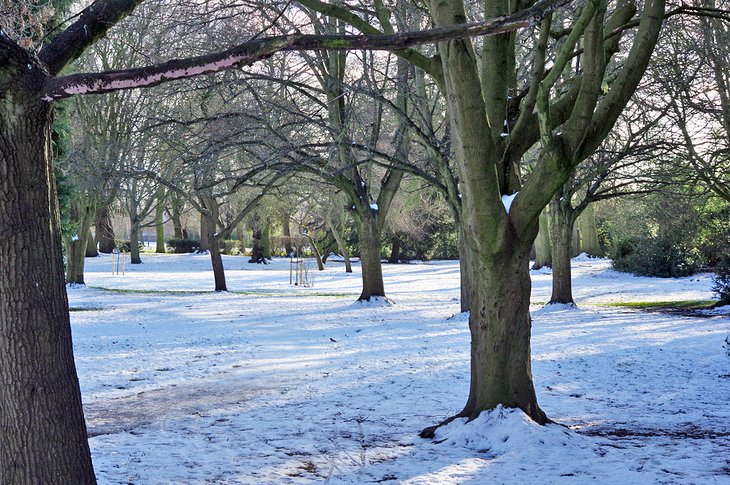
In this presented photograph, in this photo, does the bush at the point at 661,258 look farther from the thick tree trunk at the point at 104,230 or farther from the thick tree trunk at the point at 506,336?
the thick tree trunk at the point at 104,230

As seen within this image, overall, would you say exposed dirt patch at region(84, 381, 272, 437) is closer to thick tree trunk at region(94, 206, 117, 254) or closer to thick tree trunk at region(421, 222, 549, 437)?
thick tree trunk at region(421, 222, 549, 437)

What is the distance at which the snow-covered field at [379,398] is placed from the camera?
17.1ft

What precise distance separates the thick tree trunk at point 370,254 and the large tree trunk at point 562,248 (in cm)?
463

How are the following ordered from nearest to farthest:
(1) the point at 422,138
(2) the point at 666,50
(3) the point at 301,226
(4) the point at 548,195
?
(4) the point at 548,195 < (1) the point at 422,138 < (2) the point at 666,50 < (3) the point at 301,226

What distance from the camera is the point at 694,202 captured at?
988 inches

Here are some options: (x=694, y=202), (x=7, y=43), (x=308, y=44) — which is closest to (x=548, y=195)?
(x=308, y=44)

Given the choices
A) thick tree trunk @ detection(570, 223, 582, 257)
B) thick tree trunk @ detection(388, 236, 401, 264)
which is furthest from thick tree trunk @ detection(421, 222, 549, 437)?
thick tree trunk @ detection(388, 236, 401, 264)

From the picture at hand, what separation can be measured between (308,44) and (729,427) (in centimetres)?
527

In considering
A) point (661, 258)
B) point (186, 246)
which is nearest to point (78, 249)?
point (661, 258)

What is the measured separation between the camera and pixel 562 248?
1844 centimetres

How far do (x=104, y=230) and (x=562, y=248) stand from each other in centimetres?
3399

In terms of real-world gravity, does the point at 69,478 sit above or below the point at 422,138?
below

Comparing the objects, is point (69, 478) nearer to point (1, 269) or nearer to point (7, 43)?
point (1, 269)

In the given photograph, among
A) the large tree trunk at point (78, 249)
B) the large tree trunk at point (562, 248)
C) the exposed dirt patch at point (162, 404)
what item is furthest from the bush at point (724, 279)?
the large tree trunk at point (78, 249)
